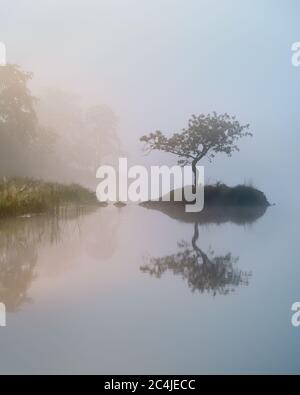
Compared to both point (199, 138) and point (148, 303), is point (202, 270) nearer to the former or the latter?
point (148, 303)

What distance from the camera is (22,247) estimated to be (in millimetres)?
2027

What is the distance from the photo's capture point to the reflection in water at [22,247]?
141 centimetres

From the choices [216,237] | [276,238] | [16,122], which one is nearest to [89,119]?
[16,122]

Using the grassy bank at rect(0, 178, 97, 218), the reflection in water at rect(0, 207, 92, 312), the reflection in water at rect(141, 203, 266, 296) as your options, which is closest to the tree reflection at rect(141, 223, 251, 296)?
the reflection in water at rect(141, 203, 266, 296)

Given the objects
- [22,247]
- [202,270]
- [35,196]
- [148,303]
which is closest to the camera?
[148,303]

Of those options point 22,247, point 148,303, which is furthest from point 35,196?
point 148,303

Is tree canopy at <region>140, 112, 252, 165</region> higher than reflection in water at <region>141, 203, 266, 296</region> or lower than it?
higher

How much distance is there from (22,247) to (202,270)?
0.87 m

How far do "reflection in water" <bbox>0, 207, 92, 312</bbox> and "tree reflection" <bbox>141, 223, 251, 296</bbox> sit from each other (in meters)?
0.46

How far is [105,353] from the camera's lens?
1.09 m

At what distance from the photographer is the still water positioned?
3.51ft

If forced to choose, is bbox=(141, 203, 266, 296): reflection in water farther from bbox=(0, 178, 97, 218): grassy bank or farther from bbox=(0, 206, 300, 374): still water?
bbox=(0, 178, 97, 218): grassy bank

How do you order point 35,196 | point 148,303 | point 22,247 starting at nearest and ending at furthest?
point 148,303 → point 22,247 → point 35,196
